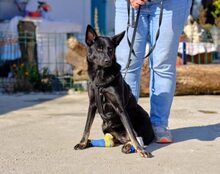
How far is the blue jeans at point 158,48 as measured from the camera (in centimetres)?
450

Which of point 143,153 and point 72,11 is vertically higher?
point 72,11

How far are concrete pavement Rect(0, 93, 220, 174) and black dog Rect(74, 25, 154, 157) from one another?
0.62ft

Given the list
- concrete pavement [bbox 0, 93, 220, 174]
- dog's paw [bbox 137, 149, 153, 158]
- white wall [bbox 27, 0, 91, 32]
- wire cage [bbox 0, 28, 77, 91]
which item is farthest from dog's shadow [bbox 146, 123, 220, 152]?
white wall [bbox 27, 0, 91, 32]

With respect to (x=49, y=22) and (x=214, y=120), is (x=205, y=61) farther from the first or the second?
(x=214, y=120)

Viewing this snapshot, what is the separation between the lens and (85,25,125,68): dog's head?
406 centimetres

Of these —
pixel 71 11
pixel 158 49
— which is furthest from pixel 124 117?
pixel 71 11

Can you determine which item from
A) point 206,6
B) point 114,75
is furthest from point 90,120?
point 206,6

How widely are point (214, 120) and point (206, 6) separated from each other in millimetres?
16021

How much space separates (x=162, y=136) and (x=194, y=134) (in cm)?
55

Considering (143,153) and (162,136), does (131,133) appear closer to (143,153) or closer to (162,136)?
(143,153)

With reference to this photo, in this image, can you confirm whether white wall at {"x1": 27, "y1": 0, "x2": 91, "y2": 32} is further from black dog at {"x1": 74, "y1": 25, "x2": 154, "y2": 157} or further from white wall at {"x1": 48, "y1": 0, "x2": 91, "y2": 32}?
black dog at {"x1": 74, "y1": 25, "x2": 154, "y2": 157}

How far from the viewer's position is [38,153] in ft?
13.9

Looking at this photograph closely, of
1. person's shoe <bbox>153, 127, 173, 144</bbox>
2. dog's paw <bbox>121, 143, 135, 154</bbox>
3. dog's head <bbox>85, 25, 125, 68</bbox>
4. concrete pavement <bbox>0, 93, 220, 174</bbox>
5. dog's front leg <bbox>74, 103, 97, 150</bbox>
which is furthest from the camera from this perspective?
person's shoe <bbox>153, 127, 173, 144</bbox>

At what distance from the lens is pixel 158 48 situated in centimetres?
458
